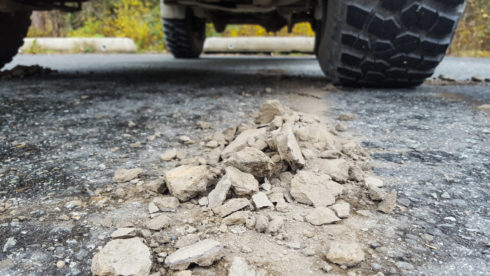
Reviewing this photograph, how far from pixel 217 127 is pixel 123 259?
837 mm

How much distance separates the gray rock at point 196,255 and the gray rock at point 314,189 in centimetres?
25

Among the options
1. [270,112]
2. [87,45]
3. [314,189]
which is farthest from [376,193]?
[87,45]

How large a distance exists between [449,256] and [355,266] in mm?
168

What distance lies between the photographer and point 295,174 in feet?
2.85

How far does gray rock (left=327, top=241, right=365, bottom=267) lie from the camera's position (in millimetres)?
567

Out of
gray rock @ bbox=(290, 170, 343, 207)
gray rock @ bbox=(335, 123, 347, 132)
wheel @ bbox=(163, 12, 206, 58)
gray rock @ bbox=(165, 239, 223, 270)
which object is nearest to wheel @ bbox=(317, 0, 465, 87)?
gray rock @ bbox=(335, 123, 347, 132)

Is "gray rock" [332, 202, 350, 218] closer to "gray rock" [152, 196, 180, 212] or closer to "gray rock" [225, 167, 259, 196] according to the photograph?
"gray rock" [225, 167, 259, 196]

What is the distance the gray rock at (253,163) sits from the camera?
84 centimetres

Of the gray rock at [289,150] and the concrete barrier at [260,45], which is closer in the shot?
the gray rock at [289,150]

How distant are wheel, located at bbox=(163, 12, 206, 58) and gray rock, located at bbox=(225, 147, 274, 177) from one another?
12.5ft

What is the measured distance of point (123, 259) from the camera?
0.56 meters

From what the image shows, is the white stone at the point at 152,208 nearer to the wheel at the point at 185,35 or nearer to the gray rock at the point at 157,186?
the gray rock at the point at 157,186

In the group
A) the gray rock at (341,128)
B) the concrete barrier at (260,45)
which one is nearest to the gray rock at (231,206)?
the gray rock at (341,128)

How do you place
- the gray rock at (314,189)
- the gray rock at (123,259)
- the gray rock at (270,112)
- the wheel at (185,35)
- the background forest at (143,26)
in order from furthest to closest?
the background forest at (143,26) < the wheel at (185,35) < the gray rock at (270,112) < the gray rock at (314,189) < the gray rock at (123,259)
